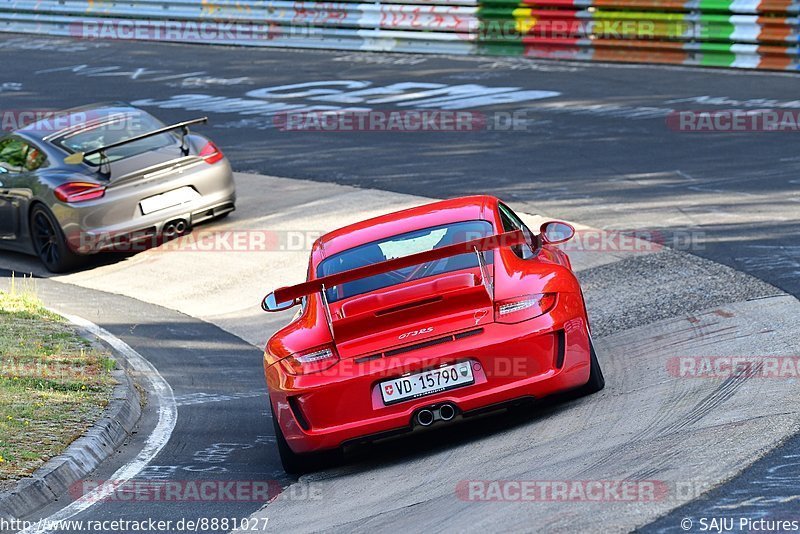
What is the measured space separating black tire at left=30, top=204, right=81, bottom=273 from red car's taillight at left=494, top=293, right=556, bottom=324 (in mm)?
7188

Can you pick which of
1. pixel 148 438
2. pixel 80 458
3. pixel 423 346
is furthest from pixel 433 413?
pixel 148 438

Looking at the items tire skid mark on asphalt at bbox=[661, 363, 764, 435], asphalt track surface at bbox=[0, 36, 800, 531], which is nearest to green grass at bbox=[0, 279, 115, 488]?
asphalt track surface at bbox=[0, 36, 800, 531]

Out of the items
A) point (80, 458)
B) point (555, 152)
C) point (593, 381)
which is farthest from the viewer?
point (555, 152)

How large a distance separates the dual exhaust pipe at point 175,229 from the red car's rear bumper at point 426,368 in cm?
662

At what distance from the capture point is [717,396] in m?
6.99

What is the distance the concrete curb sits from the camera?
22.1 feet

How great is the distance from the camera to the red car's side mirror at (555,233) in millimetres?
7781

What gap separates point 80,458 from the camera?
7.44 meters

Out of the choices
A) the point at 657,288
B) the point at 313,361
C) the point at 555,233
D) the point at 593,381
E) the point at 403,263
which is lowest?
the point at 657,288

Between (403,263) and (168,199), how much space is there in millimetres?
6749

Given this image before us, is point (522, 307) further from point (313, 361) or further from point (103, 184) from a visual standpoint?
point (103, 184)

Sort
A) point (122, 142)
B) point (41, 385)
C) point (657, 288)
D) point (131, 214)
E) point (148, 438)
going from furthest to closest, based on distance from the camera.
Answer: point (131, 214) < point (122, 142) < point (657, 288) < point (41, 385) < point (148, 438)

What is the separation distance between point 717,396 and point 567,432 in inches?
35.7

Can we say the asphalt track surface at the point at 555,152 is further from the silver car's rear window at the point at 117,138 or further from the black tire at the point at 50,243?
the silver car's rear window at the point at 117,138
